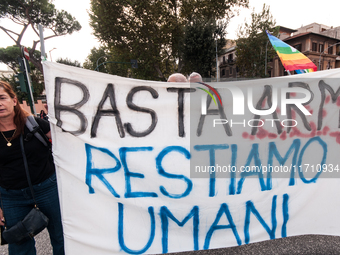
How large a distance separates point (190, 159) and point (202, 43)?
16.5 m

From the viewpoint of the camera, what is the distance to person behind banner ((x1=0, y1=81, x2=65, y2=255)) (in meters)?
1.41

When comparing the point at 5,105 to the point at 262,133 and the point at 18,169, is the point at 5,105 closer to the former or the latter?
the point at 18,169

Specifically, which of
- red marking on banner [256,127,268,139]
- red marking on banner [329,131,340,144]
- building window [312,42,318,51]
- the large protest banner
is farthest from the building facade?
red marking on banner [256,127,268,139]

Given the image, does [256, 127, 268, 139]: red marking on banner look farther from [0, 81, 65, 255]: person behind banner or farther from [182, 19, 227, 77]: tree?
[182, 19, 227, 77]: tree

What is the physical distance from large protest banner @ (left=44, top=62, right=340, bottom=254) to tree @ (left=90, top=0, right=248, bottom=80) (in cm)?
1634

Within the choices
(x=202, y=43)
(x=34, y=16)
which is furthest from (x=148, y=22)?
(x=34, y=16)

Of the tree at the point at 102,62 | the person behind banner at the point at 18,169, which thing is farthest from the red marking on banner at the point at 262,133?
the tree at the point at 102,62

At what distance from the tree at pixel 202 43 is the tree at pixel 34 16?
12.6 metres

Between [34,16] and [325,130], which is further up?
[34,16]

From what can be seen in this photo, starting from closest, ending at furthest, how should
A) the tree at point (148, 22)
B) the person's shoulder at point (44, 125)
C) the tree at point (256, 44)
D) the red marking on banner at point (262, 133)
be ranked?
the person's shoulder at point (44, 125) → the red marking on banner at point (262, 133) → the tree at point (148, 22) → the tree at point (256, 44)

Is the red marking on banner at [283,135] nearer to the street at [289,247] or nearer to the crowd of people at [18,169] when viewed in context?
the street at [289,247]

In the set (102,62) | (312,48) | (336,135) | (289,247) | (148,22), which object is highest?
(102,62)

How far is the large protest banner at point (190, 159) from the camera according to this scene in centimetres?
162

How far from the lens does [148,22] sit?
53.3ft
